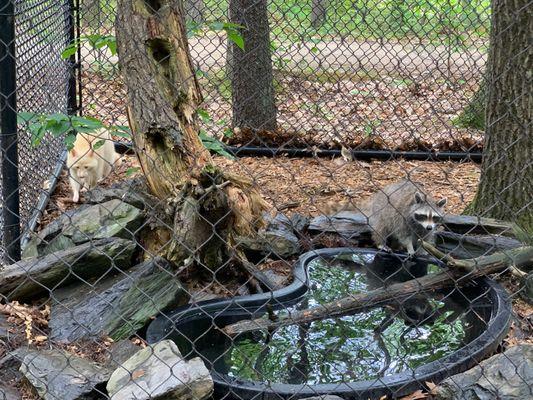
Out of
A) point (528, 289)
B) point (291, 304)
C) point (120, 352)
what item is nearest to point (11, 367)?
point (120, 352)

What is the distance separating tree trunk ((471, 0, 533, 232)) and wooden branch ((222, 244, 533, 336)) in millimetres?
375

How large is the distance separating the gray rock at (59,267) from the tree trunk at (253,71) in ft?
10.3

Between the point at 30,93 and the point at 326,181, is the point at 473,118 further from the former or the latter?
the point at 30,93

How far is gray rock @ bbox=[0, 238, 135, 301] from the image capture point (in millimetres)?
4102

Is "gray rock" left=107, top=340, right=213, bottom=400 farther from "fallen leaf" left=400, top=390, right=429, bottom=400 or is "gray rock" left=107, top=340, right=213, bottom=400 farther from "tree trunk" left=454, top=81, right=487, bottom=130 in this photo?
"tree trunk" left=454, top=81, right=487, bottom=130

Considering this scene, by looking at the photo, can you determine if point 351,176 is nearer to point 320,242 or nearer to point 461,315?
point 320,242

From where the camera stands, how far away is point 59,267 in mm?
4141

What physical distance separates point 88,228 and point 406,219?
211 centimetres

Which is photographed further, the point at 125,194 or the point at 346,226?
the point at 346,226

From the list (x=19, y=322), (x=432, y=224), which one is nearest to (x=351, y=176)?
(x=432, y=224)

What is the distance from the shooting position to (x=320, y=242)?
16.9ft

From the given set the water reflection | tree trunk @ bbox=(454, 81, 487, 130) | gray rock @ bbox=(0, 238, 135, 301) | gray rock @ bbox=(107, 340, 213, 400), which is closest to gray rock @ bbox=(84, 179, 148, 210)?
gray rock @ bbox=(0, 238, 135, 301)

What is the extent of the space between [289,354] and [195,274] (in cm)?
85

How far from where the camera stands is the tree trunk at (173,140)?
4246 mm
